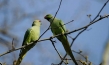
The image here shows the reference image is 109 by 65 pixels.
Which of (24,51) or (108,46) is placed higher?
(108,46)

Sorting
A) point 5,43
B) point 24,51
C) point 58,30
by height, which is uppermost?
point 58,30

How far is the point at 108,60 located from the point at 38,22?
6.00 feet

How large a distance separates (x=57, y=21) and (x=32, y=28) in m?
0.46

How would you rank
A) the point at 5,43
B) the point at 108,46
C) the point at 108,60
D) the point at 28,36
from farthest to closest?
the point at 5,43 → the point at 28,36 → the point at 108,46 → the point at 108,60

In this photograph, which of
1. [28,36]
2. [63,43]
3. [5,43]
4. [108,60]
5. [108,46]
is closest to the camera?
[108,60]

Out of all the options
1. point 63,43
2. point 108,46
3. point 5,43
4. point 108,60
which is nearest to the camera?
point 108,60

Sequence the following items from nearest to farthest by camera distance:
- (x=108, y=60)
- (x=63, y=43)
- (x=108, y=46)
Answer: (x=108, y=60) → (x=108, y=46) → (x=63, y=43)

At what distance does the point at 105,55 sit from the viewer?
143 inches

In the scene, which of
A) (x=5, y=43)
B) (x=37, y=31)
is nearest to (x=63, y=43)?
(x=37, y=31)

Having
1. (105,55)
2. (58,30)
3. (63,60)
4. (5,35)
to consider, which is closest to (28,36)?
(58,30)

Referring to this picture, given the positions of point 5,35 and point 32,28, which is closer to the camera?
point 32,28

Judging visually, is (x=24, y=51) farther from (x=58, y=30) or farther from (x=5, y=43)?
(x=5, y=43)

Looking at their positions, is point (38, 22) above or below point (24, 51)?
above

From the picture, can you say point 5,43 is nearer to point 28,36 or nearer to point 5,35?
point 5,35
